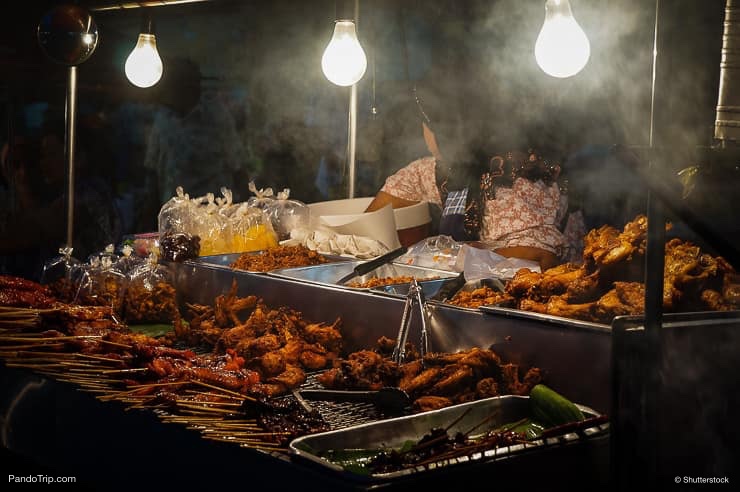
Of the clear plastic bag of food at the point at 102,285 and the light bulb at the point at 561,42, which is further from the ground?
the light bulb at the point at 561,42

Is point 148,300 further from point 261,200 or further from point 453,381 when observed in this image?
point 453,381

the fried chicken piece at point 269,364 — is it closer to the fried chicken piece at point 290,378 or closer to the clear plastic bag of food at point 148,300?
the fried chicken piece at point 290,378

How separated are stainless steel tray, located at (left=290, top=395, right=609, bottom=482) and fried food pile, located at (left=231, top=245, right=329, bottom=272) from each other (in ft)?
6.15

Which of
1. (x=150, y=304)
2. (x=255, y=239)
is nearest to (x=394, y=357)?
(x=150, y=304)

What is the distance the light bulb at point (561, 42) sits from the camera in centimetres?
337

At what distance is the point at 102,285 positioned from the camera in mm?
3725

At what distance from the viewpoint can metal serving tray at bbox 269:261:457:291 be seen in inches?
147

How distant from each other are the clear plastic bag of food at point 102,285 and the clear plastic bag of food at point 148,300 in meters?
0.04

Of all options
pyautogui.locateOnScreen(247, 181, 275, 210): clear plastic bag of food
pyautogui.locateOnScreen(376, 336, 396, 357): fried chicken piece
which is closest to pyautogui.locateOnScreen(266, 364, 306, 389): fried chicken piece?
pyautogui.locateOnScreen(376, 336, 396, 357): fried chicken piece

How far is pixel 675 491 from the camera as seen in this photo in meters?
1.59

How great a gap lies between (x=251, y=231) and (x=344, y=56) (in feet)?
3.93

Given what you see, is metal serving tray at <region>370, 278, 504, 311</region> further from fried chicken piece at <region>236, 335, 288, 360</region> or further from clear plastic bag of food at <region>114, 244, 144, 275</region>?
clear plastic bag of food at <region>114, 244, 144, 275</region>

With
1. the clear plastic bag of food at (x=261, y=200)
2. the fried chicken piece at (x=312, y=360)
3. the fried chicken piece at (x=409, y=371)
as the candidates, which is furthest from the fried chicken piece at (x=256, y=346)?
the clear plastic bag of food at (x=261, y=200)

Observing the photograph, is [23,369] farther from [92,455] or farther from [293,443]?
[293,443]
